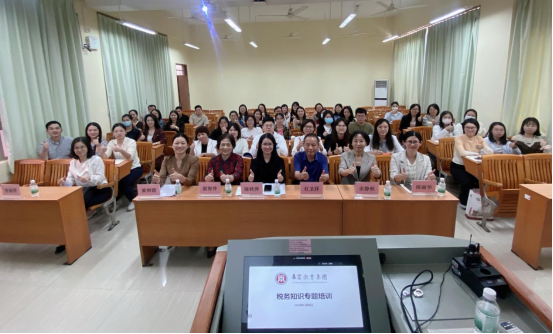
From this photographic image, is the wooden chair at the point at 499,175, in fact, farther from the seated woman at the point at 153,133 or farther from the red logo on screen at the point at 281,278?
the seated woman at the point at 153,133

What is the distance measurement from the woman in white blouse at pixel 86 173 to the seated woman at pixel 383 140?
3040 mm

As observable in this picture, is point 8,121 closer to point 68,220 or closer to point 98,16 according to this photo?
point 68,220

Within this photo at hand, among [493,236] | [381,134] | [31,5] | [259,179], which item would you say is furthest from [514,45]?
[31,5]

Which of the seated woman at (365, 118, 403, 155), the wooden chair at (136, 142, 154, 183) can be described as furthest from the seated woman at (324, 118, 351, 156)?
the wooden chair at (136, 142, 154, 183)

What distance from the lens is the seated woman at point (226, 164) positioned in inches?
118

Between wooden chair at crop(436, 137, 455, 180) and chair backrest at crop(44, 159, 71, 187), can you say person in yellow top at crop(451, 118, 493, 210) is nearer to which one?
wooden chair at crop(436, 137, 455, 180)

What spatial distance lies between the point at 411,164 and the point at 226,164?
176cm

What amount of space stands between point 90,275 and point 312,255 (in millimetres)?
2299

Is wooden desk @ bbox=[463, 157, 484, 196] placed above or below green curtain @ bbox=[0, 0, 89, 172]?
below

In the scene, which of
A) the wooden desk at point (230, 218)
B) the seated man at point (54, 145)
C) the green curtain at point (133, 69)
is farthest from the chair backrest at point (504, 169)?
the green curtain at point (133, 69)

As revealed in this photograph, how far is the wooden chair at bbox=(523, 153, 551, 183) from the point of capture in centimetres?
309

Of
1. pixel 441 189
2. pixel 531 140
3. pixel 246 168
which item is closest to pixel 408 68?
pixel 531 140

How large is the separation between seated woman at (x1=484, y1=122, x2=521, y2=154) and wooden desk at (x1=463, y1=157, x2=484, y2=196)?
76 cm

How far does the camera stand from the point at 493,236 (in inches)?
117
